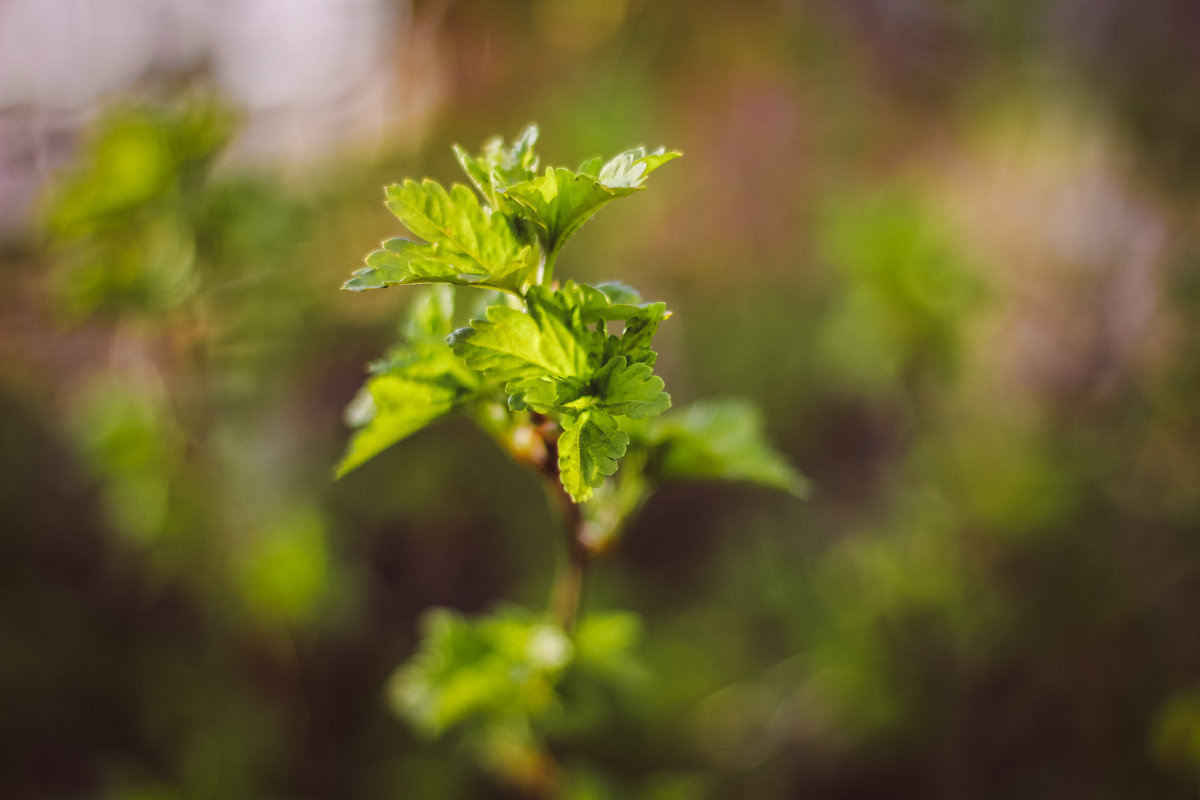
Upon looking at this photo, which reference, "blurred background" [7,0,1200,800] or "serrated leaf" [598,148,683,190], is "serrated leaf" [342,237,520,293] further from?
"blurred background" [7,0,1200,800]

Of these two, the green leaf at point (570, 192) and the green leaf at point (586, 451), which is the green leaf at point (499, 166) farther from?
the green leaf at point (586, 451)

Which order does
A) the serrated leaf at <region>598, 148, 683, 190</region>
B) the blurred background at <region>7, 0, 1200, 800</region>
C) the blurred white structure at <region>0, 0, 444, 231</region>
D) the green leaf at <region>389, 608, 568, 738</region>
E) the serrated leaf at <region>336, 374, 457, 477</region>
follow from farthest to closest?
the blurred white structure at <region>0, 0, 444, 231</region> < the blurred background at <region>7, 0, 1200, 800</region> < the green leaf at <region>389, 608, 568, 738</region> < the serrated leaf at <region>336, 374, 457, 477</region> < the serrated leaf at <region>598, 148, 683, 190</region>

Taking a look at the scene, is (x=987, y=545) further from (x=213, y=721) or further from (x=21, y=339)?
(x=21, y=339)

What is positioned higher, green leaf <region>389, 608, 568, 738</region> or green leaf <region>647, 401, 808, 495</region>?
green leaf <region>647, 401, 808, 495</region>

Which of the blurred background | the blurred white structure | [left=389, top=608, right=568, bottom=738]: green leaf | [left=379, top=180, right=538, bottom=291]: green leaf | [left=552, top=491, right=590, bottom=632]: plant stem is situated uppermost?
the blurred white structure

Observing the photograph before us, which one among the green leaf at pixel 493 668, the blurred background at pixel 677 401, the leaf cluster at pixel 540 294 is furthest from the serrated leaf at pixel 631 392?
the blurred background at pixel 677 401

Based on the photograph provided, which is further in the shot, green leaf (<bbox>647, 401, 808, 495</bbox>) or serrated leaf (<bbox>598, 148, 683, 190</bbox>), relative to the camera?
green leaf (<bbox>647, 401, 808, 495</bbox>)

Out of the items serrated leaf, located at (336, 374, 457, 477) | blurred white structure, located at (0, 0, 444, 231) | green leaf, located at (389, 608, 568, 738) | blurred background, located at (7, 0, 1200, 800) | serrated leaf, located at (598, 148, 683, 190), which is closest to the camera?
serrated leaf, located at (598, 148, 683, 190)

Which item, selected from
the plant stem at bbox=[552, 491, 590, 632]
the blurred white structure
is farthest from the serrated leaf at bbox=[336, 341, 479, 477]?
the blurred white structure
